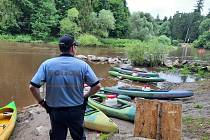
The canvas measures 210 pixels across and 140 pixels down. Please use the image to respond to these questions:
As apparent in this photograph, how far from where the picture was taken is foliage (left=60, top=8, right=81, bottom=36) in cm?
5638

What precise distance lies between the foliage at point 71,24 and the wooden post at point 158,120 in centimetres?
4897

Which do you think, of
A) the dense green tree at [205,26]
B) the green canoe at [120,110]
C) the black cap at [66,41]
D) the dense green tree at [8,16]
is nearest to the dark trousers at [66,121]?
the black cap at [66,41]

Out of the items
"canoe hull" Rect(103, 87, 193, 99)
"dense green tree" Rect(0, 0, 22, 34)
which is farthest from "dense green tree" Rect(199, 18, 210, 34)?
"canoe hull" Rect(103, 87, 193, 99)

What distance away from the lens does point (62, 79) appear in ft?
15.8

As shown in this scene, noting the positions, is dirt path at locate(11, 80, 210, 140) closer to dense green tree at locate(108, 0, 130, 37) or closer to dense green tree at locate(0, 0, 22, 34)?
dense green tree at locate(0, 0, 22, 34)

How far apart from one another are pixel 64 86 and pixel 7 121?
16.4 feet

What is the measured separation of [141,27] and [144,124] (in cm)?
5942

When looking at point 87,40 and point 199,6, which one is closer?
point 87,40

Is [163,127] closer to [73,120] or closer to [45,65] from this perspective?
[73,120]

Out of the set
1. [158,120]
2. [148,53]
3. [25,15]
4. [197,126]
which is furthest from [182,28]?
[158,120]

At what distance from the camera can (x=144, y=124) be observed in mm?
6805

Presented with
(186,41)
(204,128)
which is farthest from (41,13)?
(204,128)

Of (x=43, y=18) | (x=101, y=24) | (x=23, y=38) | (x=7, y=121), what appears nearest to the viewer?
(x=7, y=121)

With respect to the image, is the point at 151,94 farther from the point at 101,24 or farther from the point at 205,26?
the point at 205,26
